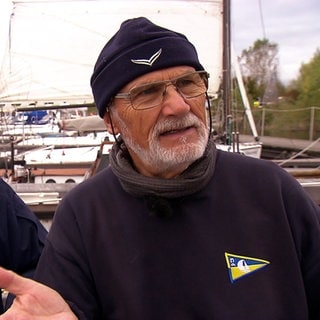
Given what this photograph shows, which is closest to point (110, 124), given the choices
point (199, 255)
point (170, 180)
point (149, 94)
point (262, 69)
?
point (149, 94)

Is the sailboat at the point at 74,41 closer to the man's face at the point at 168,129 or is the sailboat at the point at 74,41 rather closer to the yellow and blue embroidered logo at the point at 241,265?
the man's face at the point at 168,129

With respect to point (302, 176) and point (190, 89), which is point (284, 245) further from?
point (302, 176)

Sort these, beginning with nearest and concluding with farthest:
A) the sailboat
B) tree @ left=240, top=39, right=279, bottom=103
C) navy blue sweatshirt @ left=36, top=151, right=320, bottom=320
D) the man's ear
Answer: navy blue sweatshirt @ left=36, top=151, right=320, bottom=320, the man's ear, the sailboat, tree @ left=240, top=39, right=279, bottom=103

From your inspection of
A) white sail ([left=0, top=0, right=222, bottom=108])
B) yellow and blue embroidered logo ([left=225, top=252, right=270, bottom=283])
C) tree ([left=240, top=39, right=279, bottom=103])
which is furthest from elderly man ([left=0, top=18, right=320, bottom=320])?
tree ([left=240, top=39, right=279, bottom=103])

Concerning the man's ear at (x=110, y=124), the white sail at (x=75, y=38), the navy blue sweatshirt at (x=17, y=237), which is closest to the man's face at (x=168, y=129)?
the man's ear at (x=110, y=124)

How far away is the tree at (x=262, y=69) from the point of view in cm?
3216

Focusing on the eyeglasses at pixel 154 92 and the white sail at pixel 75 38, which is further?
the white sail at pixel 75 38

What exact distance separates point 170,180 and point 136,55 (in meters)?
0.43

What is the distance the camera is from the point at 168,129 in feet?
5.44

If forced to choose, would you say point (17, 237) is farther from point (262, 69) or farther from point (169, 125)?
point (262, 69)

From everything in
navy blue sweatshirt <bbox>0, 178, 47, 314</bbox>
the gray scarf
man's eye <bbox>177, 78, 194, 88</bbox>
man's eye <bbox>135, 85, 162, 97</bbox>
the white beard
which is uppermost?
man's eye <bbox>177, 78, 194, 88</bbox>

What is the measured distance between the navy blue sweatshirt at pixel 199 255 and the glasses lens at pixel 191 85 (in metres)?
0.29

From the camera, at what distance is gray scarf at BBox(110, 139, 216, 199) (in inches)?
62.9

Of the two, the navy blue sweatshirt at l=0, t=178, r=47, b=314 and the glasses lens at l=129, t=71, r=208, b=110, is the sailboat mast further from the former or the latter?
the glasses lens at l=129, t=71, r=208, b=110
